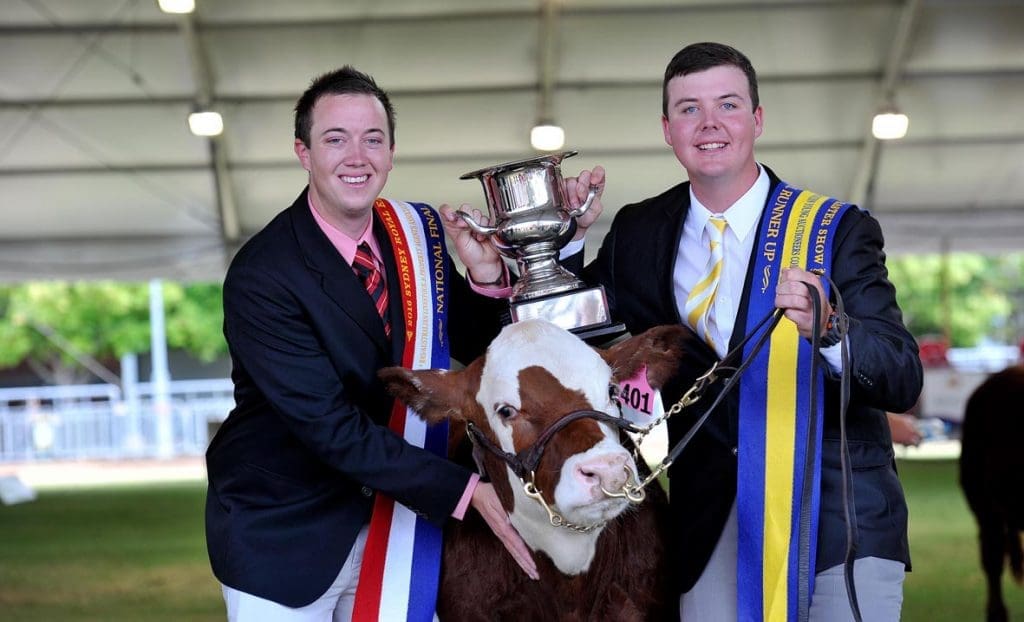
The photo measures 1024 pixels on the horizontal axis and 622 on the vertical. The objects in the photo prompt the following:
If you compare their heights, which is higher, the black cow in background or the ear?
the ear

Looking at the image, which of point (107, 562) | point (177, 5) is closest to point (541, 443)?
point (107, 562)

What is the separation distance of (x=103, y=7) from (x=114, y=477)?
978 cm

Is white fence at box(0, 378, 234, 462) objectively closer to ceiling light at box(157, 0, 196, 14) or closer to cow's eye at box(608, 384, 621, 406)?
ceiling light at box(157, 0, 196, 14)

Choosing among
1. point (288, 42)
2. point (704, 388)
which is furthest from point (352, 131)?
point (288, 42)

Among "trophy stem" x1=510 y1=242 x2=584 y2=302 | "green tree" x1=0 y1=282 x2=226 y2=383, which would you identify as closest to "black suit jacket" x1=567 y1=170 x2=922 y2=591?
"trophy stem" x1=510 y1=242 x2=584 y2=302

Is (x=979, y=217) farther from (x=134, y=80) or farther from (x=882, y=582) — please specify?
(x=882, y=582)

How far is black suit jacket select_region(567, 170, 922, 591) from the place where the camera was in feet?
9.34

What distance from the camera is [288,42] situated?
12.2 metres

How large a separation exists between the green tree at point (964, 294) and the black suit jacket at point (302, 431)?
30521 mm

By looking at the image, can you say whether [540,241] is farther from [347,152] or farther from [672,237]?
[347,152]

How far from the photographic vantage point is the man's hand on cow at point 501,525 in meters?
3.05

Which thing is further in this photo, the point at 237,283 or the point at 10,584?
the point at 10,584

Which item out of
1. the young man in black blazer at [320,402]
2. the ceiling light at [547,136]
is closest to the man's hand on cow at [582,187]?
the young man in black blazer at [320,402]

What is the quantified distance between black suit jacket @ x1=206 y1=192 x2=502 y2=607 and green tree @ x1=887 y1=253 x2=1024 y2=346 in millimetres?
30521
